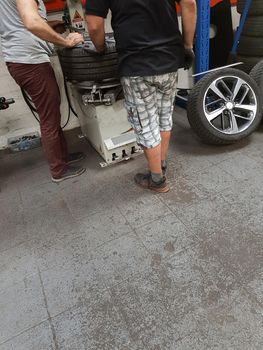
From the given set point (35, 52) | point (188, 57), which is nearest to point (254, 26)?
point (188, 57)

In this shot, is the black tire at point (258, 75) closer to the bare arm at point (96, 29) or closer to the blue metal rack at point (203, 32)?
the blue metal rack at point (203, 32)

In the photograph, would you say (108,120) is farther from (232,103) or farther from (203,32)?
(203,32)

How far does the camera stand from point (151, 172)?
6.09ft

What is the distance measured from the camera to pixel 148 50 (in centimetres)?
144

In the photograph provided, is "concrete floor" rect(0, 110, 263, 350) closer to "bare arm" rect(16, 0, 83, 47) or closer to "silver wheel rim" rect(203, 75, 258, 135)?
"silver wheel rim" rect(203, 75, 258, 135)

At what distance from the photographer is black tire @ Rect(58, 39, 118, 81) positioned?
1.80 meters

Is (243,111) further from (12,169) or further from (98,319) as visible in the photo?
(12,169)

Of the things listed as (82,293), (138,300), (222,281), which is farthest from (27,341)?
(222,281)

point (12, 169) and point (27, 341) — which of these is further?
point (12, 169)

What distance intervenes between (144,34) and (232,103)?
41.9 inches

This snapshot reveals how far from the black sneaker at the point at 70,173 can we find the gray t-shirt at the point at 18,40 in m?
0.82

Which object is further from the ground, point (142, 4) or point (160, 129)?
point (142, 4)

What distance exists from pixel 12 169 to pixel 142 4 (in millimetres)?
1737

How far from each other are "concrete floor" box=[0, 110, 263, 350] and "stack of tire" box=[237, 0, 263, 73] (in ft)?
2.92
